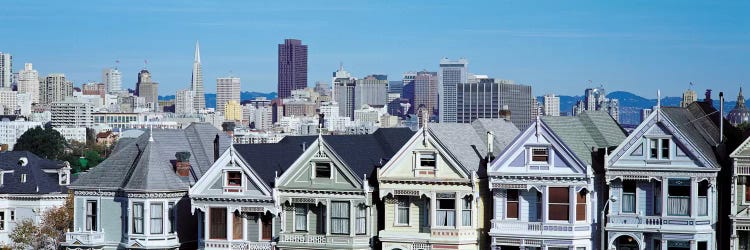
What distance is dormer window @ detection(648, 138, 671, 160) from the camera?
1966 inches

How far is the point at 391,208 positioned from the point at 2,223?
27205 mm

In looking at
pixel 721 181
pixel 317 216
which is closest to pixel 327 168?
pixel 317 216

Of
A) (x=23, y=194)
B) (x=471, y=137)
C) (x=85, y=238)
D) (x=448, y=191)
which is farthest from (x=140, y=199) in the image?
(x=23, y=194)

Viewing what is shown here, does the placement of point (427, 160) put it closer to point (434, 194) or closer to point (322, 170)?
point (434, 194)

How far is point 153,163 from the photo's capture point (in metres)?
58.5

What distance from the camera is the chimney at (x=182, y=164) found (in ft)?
195

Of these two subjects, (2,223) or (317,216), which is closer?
(317,216)

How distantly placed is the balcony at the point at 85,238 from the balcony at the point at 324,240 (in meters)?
7.86

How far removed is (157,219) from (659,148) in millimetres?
18496

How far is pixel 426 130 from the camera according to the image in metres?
52.5

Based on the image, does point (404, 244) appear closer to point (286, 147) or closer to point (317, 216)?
point (317, 216)

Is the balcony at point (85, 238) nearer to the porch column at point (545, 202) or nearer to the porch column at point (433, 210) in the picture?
the porch column at point (433, 210)

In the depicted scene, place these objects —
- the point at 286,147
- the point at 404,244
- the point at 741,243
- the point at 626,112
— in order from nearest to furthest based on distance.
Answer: the point at 741,243 → the point at 404,244 → the point at 286,147 → the point at 626,112

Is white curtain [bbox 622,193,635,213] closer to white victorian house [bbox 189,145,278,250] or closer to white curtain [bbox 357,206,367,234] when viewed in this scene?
white curtain [bbox 357,206,367,234]
